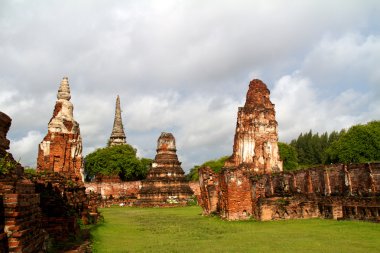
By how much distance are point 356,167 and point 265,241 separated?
766cm

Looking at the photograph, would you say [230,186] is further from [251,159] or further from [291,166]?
[291,166]

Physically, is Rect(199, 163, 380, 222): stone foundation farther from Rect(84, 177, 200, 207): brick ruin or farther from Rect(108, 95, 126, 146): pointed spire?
Rect(108, 95, 126, 146): pointed spire

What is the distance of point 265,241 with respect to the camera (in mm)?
10266

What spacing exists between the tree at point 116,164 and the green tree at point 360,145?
28666 mm

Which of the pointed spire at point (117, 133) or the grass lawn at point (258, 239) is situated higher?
the pointed spire at point (117, 133)

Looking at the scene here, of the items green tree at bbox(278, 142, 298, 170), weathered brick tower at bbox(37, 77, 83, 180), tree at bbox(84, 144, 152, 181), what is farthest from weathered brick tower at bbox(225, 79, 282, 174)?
tree at bbox(84, 144, 152, 181)

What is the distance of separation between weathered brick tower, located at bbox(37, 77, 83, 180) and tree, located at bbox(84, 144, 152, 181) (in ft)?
120

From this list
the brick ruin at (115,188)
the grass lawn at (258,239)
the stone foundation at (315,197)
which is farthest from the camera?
the brick ruin at (115,188)

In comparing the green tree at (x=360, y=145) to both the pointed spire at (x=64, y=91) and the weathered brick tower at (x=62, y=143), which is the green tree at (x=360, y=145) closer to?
the weathered brick tower at (x=62, y=143)

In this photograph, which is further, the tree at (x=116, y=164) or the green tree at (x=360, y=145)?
the tree at (x=116, y=164)

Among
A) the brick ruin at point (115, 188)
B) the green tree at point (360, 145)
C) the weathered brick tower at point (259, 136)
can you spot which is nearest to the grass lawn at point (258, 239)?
the weathered brick tower at point (259, 136)

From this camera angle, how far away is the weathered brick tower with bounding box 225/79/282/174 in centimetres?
3058

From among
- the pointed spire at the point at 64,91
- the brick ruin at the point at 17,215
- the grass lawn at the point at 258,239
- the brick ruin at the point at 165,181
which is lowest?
the grass lawn at the point at 258,239

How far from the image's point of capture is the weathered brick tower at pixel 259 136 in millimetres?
30578
